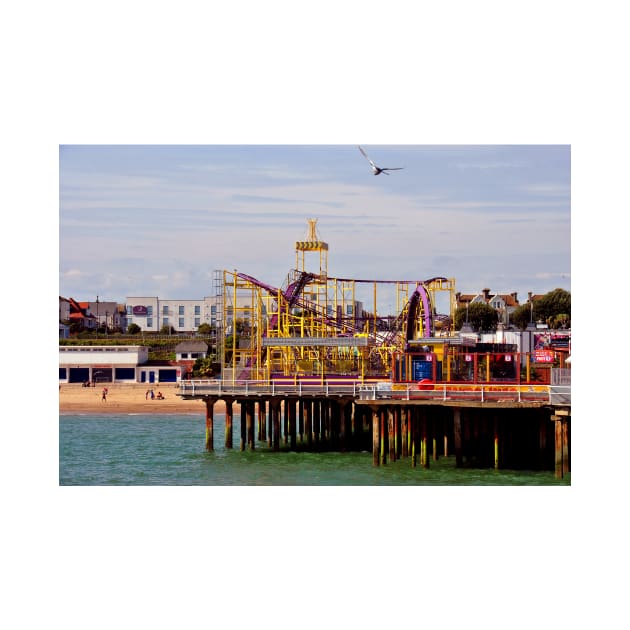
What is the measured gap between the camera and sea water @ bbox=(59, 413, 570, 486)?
38.8 m

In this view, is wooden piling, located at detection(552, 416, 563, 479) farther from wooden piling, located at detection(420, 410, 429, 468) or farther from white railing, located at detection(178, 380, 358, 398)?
white railing, located at detection(178, 380, 358, 398)

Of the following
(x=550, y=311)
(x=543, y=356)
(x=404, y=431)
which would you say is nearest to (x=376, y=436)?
(x=404, y=431)

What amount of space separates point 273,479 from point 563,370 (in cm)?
1160

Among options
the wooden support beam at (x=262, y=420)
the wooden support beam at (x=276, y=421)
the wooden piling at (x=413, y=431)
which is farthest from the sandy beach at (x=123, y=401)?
the wooden piling at (x=413, y=431)

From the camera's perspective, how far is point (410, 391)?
133 ft

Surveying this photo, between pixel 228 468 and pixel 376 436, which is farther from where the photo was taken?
pixel 228 468

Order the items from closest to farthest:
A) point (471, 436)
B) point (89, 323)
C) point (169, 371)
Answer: point (471, 436) < point (169, 371) < point (89, 323)

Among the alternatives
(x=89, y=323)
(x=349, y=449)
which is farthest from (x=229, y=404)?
(x=89, y=323)

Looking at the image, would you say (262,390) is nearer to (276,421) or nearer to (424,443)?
(276,421)

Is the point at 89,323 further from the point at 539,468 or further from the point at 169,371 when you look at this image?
the point at 539,468

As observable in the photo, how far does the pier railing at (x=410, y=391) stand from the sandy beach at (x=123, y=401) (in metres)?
26.9

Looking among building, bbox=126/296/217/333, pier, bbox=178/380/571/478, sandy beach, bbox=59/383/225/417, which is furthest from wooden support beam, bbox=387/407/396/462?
building, bbox=126/296/217/333

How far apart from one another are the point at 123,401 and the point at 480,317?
40.9 metres

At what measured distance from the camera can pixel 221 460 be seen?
45781mm
